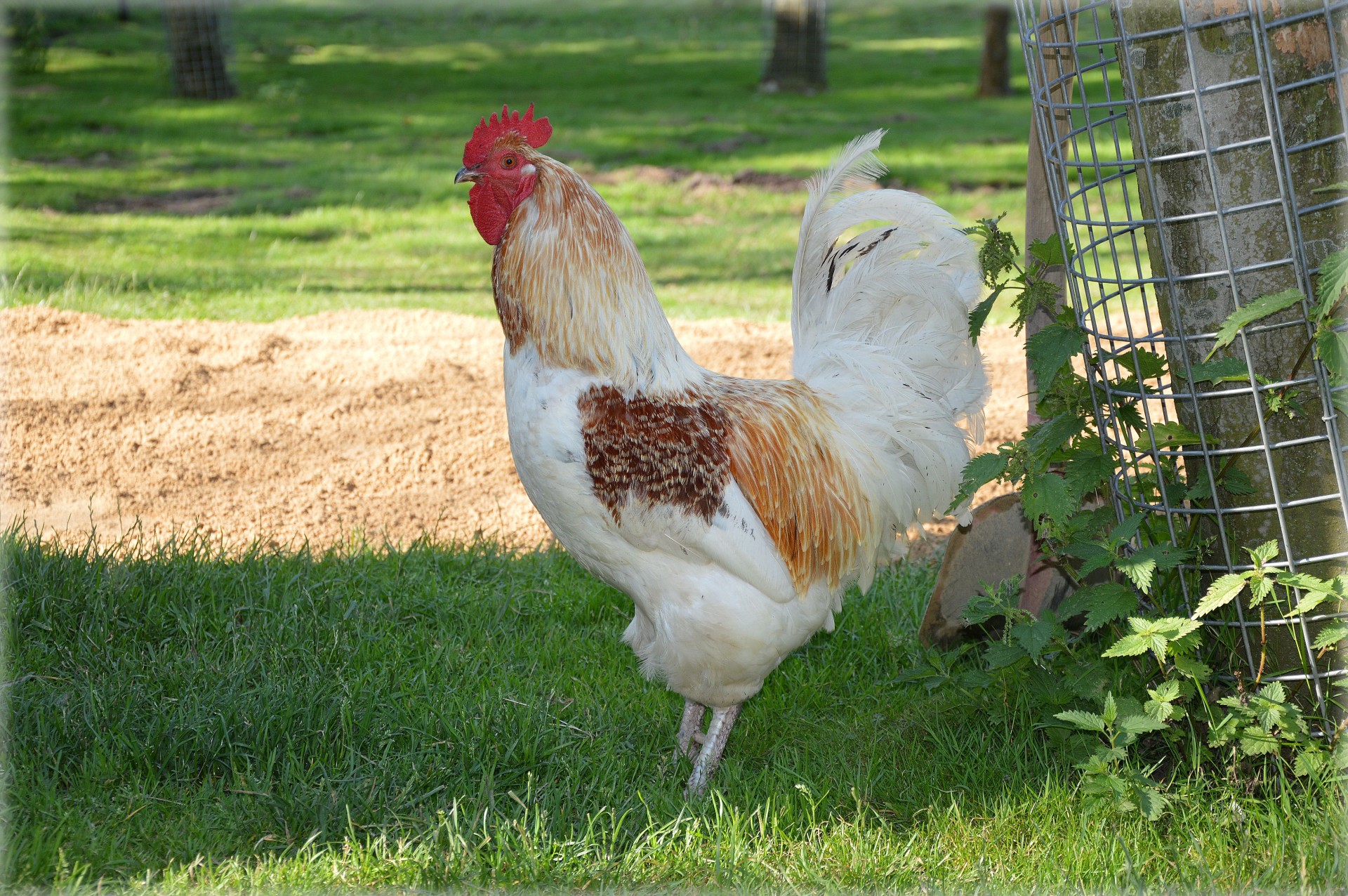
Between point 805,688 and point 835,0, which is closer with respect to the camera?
point 805,688

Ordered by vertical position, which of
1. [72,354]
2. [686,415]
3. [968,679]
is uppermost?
[72,354]

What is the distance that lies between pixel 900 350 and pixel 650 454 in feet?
3.85

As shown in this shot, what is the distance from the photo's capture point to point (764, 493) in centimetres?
359

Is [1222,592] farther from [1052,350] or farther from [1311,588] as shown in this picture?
[1052,350]

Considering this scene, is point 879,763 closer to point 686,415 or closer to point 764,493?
point 764,493

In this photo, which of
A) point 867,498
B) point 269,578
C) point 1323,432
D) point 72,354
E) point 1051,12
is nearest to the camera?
point 1323,432

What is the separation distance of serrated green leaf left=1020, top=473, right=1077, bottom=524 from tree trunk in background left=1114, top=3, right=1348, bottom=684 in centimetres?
48

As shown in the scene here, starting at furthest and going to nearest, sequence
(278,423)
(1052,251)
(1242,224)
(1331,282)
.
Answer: (278,423) < (1052,251) < (1242,224) < (1331,282)

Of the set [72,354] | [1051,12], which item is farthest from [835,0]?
[1051,12]

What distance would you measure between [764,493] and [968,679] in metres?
0.93

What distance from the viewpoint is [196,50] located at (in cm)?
1772

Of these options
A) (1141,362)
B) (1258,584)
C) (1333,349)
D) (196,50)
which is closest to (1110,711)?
(1258,584)

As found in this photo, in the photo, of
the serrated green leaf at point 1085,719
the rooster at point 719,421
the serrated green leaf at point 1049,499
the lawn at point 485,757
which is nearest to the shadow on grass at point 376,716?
the lawn at point 485,757

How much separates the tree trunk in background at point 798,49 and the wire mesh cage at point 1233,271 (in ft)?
58.3
